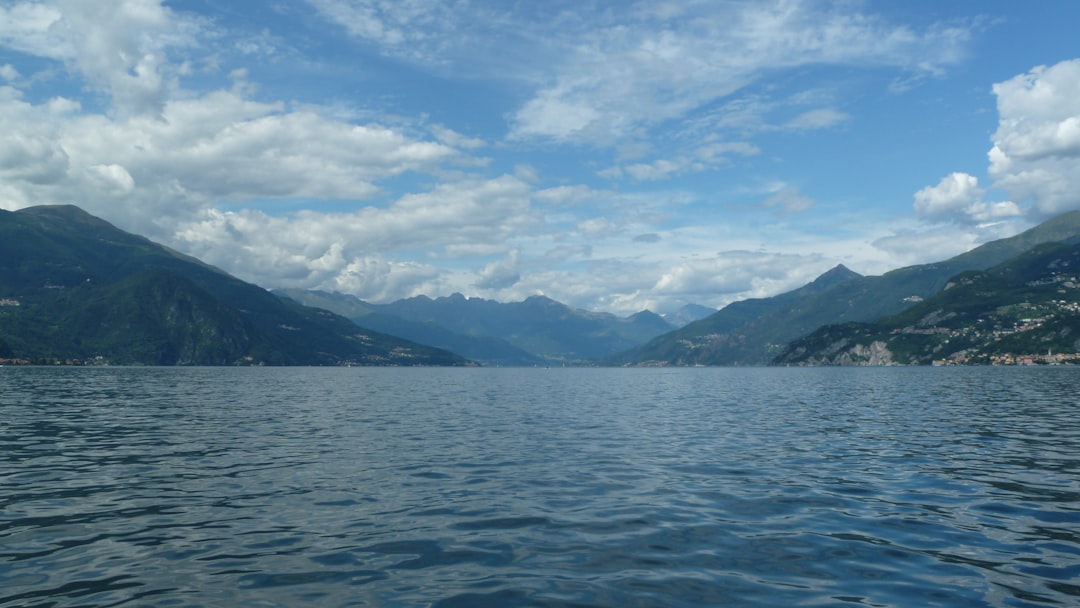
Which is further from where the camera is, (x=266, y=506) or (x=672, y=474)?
(x=672, y=474)

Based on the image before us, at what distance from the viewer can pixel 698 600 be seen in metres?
14.4

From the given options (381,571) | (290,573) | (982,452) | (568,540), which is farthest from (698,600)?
(982,452)

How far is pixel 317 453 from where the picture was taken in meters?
37.2

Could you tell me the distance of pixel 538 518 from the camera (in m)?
22.2

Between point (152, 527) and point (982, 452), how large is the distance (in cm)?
4442

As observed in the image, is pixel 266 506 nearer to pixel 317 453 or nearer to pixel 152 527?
pixel 152 527

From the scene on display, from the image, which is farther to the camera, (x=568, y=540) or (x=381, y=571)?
(x=568, y=540)

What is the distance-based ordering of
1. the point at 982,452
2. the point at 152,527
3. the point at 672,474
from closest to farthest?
1. the point at 152,527
2. the point at 672,474
3. the point at 982,452

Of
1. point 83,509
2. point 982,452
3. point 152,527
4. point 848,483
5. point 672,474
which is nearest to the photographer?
point 152,527

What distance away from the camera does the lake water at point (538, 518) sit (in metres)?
15.1

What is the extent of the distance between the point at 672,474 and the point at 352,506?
1622 centimetres

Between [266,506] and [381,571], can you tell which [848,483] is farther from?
[266,506]

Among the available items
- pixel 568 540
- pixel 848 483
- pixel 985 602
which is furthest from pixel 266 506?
pixel 848 483

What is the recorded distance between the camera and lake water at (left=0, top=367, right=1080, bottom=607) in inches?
593
